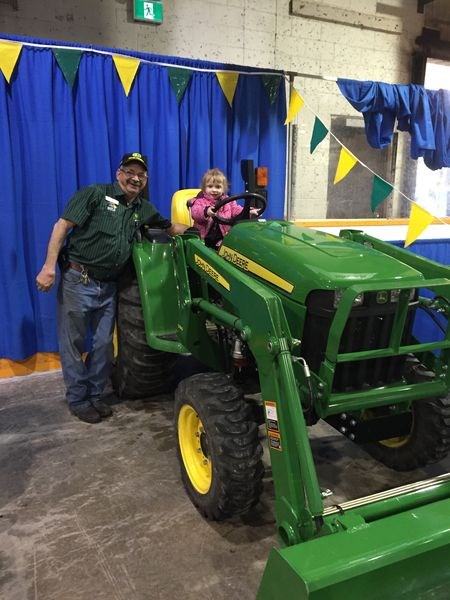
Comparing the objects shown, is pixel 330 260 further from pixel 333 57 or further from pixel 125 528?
pixel 333 57

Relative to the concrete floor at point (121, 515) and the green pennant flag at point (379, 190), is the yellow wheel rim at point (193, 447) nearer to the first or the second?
the concrete floor at point (121, 515)

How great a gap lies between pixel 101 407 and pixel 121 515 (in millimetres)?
1044

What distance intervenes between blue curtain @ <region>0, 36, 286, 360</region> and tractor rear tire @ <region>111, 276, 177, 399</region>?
1.04 m

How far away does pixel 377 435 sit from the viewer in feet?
7.10

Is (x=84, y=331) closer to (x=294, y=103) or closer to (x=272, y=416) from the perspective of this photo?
(x=272, y=416)

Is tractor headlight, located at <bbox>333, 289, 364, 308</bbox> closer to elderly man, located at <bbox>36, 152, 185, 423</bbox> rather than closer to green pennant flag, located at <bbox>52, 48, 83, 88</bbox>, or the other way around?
elderly man, located at <bbox>36, 152, 185, 423</bbox>

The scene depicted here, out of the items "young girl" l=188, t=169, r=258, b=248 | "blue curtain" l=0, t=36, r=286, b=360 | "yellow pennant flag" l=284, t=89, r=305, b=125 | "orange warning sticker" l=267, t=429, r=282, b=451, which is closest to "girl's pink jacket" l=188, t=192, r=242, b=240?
"young girl" l=188, t=169, r=258, b=248

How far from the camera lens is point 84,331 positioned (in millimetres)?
3148

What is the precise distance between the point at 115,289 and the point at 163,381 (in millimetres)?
681

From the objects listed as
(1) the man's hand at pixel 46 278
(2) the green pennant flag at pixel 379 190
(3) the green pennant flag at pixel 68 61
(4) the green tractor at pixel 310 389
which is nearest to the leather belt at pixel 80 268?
(1) the man's hand at pixel 46 278

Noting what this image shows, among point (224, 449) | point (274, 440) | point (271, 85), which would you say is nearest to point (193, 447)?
point (224, 449)

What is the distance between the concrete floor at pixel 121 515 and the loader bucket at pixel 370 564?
599 millimetres

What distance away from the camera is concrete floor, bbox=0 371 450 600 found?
1856 millimetres

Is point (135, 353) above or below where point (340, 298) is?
below
